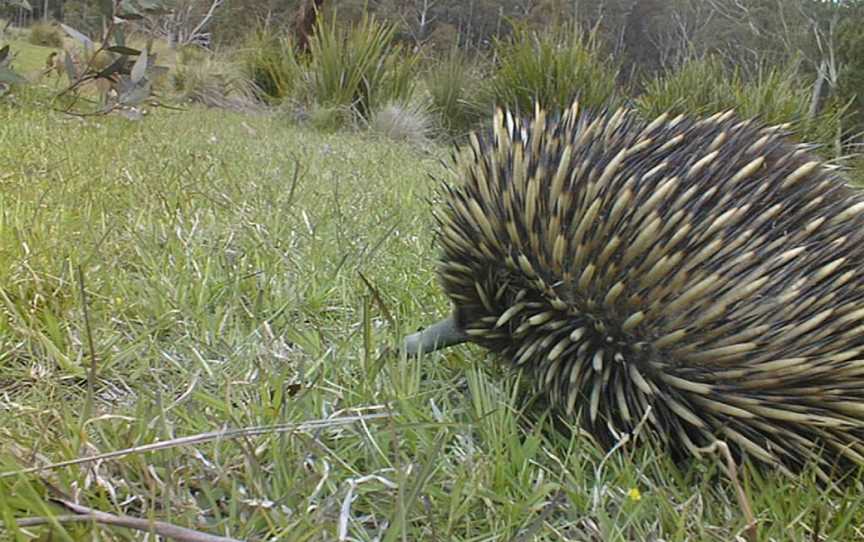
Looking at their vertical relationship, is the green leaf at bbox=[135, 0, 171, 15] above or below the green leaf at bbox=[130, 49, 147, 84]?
above

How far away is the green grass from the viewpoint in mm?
923

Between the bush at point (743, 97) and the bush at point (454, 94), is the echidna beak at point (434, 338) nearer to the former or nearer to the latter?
the bush at point (743, 97)

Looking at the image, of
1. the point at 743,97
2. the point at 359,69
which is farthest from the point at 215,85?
the point at 743,97

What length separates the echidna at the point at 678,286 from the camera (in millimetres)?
1165

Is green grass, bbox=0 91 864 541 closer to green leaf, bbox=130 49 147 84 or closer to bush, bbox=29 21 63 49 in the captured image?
green leaf, bbox=130 49 147 84

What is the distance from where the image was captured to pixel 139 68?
134 inches

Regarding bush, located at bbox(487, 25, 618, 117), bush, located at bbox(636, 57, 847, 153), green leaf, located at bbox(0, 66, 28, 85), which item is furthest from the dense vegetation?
bush, located at bbox(636, 57, 847, 153)

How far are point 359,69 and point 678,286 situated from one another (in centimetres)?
570

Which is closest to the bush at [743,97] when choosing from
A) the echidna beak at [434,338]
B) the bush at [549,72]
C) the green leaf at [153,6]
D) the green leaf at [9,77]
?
the bush at [549,72]

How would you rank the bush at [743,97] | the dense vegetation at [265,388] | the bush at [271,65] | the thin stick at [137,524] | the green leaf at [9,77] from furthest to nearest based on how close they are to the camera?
the bush at [271,65], the bush at [743,97], the green leaf at [9,77], the dense vegetation at [265,388], the thin stick at [137,524]

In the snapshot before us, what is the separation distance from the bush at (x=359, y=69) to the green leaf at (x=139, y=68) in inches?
116

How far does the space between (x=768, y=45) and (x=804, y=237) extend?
77.5ft

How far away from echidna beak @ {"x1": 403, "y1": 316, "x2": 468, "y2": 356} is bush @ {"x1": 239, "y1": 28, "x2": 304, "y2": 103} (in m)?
→ 5.83

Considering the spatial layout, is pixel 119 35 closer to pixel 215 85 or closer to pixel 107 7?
pixel 107 7
